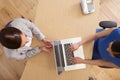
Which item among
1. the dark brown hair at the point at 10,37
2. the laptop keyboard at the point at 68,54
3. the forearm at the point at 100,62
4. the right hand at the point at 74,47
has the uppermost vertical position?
the dark brown hair at the point at 10,37

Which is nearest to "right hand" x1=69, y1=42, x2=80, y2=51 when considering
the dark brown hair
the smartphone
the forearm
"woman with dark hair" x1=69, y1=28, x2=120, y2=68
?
"woman with dark hair" x1=69, y1=28, x2=120, y2=68

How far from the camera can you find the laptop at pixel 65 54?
1.58 m

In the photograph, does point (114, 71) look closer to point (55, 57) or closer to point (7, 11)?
point (55, 57)

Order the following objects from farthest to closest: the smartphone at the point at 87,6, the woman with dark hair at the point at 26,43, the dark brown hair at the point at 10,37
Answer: the smartphone at the point at 87,6 → the woman with dark hair at the point at 26,43 → the dark brown hair at the point at 10,37

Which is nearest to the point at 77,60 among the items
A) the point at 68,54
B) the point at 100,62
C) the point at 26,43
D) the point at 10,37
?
the point at 68,54

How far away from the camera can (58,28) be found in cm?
166

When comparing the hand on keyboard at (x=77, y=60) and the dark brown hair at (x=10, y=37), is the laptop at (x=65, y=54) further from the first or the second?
the dark brown hair at (x=10, y=37)

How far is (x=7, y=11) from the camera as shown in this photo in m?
2.53

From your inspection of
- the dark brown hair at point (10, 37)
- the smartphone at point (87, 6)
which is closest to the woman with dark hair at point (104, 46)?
the smartphone at point (87, 6)

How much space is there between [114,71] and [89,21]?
100 cm

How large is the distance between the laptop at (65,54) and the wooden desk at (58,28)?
1.3 inches

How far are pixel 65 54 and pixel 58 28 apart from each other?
218mm

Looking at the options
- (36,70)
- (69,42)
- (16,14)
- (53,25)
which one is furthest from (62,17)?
(16,14)

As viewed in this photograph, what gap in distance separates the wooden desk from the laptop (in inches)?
1.3
